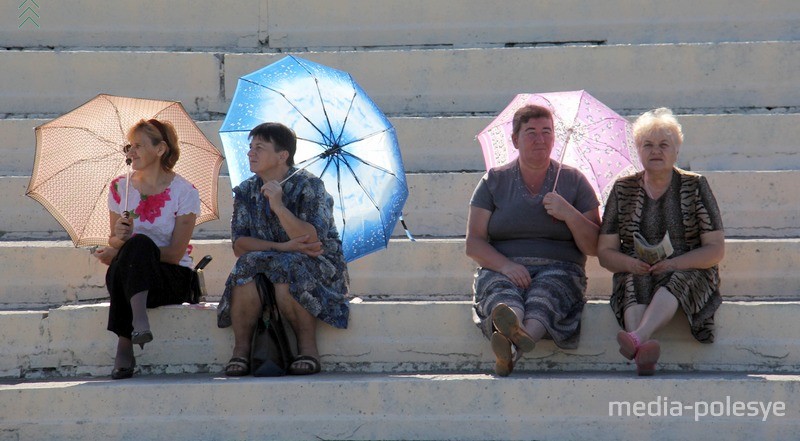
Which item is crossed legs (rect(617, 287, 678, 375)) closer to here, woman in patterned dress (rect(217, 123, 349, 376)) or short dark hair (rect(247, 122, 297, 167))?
woman in patterned dress (rect(217, 123, 349, 376))

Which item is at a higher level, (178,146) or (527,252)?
(178,146)

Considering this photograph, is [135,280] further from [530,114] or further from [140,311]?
[530,114]

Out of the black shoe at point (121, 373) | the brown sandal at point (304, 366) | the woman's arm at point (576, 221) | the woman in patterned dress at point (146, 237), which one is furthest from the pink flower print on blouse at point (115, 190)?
the woman's arm at point (576, 221)

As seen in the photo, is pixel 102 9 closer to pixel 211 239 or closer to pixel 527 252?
pixel 211 239

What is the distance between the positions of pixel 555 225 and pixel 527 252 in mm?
145

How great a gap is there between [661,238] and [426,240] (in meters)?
1.00

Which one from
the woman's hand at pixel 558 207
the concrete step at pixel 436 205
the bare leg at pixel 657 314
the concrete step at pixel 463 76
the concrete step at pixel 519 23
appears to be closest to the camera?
the bare leg at pixel 657 314

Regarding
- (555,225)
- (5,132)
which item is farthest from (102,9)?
(555,225)

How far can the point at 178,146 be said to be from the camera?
461cm

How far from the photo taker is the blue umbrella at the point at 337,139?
4.48m

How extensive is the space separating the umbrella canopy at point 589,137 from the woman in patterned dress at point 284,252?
85cm

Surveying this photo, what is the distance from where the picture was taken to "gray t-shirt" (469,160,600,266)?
14.5 feet

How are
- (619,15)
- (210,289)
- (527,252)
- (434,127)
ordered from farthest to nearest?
(619,15) → (434,127) → (210,289) → (527,252)

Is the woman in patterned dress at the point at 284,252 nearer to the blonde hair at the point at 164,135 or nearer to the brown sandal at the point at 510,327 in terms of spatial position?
the blonde hair at the point at 164,135
